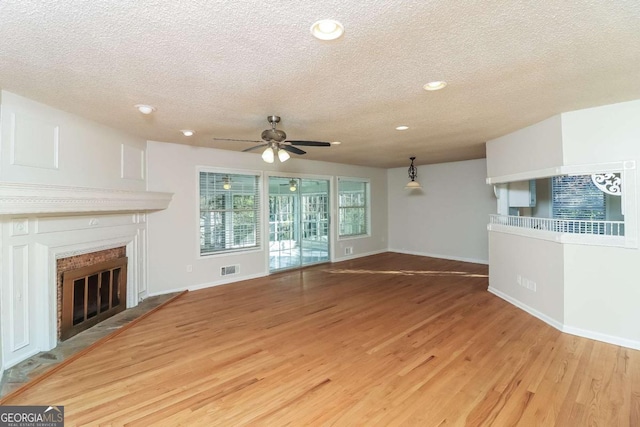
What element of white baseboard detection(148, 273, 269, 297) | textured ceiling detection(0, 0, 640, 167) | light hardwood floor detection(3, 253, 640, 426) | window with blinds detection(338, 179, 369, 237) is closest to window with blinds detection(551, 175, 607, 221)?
textured ceiling detection(0, 0, 640, 167)

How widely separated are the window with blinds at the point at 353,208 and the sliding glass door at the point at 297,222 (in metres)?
0.54

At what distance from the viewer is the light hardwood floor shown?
2062 millimetres

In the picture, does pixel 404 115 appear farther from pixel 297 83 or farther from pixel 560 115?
pixel 560 115

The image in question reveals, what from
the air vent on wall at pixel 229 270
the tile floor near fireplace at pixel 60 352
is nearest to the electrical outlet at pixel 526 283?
the air vent on wall at pixel 229 270

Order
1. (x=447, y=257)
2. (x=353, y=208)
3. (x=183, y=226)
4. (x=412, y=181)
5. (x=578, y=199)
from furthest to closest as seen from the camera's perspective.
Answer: (x=353, y=208), (x=447, y=257), (x=412, y=181), (x=183, y=226), (x=578, y=199)

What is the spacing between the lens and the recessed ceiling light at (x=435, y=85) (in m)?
2.51

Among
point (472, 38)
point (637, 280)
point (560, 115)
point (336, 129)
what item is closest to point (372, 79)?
point (472, 38)

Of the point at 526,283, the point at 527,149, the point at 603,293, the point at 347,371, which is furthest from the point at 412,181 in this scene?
the point at 347,371

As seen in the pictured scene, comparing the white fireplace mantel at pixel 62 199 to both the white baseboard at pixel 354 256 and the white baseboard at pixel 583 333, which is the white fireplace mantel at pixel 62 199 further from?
the white baseboard at pixel 583 333

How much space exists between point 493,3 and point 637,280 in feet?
10.6

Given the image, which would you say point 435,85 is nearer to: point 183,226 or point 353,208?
point 183,226

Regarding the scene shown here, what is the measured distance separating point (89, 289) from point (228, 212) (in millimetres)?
2495

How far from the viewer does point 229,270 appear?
5.60 metres

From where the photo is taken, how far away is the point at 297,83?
2.49 metres
